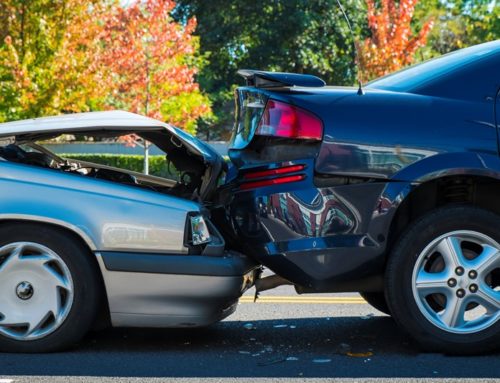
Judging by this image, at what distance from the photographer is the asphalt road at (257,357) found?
4188 millimetres

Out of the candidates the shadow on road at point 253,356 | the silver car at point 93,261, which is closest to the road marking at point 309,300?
the shadow on road at point 253,356

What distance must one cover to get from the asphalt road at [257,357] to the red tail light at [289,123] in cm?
115

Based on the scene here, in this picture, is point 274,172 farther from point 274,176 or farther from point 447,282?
point 447,282

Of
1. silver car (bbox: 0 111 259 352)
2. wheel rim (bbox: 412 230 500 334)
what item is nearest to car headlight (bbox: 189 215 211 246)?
silver car (bbox: 0 111 259 352)

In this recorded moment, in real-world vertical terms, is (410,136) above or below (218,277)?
above

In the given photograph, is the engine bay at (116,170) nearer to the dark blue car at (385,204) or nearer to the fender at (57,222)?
the fender at (57,222)

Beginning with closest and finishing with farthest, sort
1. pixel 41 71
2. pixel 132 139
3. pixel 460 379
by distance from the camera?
pixel 460 379
pixel 41 71
pixel 132 139

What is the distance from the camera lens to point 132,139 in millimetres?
23062

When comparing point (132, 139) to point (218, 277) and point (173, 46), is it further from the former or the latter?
point (218, 277)

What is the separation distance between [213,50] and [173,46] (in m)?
14.8

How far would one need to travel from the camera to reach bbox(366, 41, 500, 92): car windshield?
478cm

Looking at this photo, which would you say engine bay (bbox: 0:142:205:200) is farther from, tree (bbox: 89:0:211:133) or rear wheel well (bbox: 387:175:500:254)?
tree (bbox: 89:0:211:133)

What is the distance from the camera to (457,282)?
14.8 feet

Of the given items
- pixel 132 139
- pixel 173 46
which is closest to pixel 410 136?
pixel 132 139
